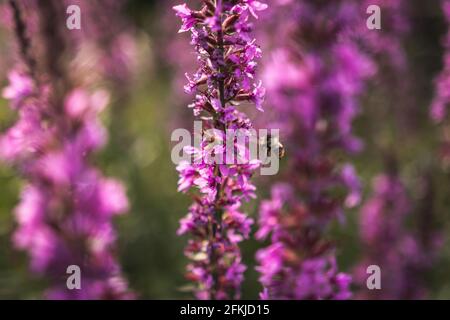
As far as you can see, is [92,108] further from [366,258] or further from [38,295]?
[366,258]

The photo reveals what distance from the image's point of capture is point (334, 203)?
3.63 m

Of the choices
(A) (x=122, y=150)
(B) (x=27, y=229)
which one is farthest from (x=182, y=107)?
(B) (x=27, y=229)

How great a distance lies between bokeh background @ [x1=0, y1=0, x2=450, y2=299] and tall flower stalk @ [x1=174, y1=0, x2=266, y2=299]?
→ 1600mm

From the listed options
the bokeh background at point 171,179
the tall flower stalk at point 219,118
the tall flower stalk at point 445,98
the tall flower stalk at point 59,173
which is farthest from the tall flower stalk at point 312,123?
the bokeh background at point 171,179

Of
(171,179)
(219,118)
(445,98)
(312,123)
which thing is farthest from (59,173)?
(171,179)

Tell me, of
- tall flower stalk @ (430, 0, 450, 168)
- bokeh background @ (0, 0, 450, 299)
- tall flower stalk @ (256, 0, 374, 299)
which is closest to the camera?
tall flower stalk @ (256, 0, 374, 299)

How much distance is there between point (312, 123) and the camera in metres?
3.87

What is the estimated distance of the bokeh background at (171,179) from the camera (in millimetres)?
5238

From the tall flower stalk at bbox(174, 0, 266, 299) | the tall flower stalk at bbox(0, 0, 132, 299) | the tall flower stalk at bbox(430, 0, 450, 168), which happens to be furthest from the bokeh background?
the tall flower stalk at bbox(174, 0, 266, 299)

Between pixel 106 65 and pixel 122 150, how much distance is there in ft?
3.82

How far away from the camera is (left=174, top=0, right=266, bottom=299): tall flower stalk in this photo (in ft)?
8.39

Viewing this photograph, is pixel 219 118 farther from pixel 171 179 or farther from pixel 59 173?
pixel 171 179

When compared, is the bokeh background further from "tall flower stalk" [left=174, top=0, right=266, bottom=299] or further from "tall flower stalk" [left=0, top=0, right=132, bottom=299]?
"tall flower stalk" [left=174, top=0, right=266, bottom=299]
